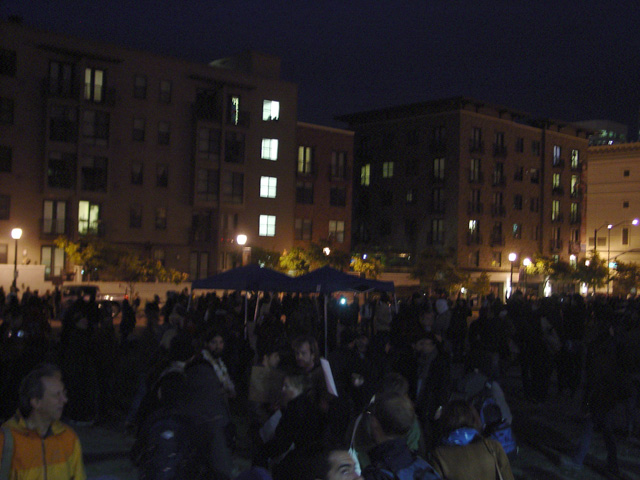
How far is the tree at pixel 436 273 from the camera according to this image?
50.5 m

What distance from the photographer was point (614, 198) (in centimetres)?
7819

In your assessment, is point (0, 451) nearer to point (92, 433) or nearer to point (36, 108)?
point (92, 433)

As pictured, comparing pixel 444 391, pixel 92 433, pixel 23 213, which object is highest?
pixel 23 213

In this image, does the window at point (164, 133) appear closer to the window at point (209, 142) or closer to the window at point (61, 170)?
the window at point (209, 142)

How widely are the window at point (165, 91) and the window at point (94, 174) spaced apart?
565 centimetres

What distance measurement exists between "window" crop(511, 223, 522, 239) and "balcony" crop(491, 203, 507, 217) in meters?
1.97

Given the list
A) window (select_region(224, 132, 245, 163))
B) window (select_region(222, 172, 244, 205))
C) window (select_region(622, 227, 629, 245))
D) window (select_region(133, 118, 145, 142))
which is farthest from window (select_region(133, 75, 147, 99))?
window (select_region(622, 227, 629, 245))

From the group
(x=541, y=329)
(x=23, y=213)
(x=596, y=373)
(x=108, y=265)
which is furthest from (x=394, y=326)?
(x=23, y=213)

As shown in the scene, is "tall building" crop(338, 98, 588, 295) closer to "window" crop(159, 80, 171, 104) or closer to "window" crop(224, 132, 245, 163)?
"window" crop(224, 132, 245, 163)

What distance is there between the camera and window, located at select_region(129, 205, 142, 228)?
46375mm

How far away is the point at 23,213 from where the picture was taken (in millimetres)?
42750

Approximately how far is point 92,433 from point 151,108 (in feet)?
129

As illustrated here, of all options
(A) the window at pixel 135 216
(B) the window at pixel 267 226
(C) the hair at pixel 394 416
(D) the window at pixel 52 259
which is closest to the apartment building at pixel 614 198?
(B) the window at pixel 267 226

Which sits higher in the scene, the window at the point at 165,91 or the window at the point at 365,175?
the window at the point at 165,91
